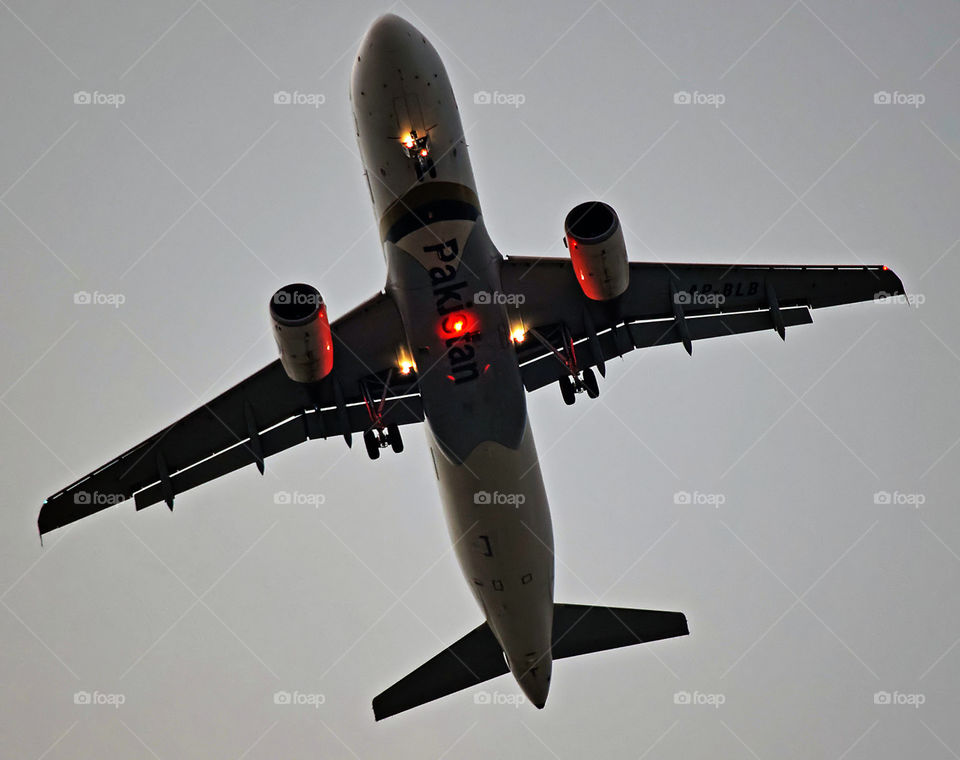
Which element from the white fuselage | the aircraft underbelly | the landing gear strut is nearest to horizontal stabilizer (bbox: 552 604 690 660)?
the aircraft underbelly

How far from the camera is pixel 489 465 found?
2442 centimetres

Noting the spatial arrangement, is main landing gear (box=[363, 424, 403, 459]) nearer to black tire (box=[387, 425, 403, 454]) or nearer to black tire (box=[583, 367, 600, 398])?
black tire (box=[387, 425, 403, 454])

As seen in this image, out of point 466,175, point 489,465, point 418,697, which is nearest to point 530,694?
point 418,697

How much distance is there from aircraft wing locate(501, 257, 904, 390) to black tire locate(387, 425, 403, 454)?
3.49 metres

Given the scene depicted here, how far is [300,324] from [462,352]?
3.43 meters

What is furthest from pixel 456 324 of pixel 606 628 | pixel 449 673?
pixel 449 673

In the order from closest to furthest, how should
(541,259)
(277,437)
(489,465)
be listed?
(489,465) < (541,259) < (277,437)

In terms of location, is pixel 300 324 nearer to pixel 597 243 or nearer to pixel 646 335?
pixel 597 243

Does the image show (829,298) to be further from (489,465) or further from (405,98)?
(405,98)

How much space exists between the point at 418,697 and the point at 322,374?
893cm

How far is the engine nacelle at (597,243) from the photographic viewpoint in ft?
78.9

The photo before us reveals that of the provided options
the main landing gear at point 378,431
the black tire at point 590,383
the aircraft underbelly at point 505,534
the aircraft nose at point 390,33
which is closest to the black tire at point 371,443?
the main landing gear at point 378,431

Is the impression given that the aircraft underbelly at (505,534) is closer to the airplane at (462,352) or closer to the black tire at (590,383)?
the airplane at (462,352)

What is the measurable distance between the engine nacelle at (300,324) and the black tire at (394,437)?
13.5ft
